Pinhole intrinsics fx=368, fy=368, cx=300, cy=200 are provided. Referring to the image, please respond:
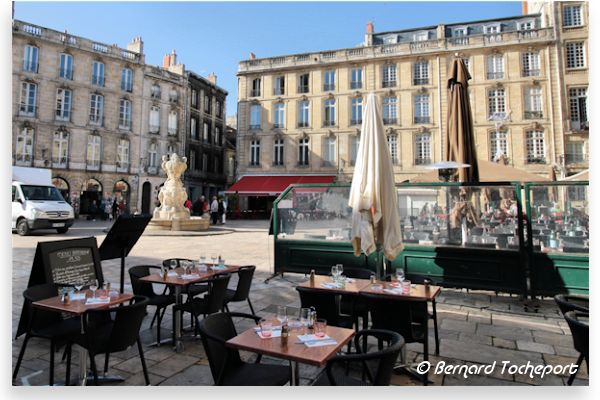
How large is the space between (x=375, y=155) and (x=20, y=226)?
1499cm

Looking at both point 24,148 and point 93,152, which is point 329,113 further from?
point 24,148

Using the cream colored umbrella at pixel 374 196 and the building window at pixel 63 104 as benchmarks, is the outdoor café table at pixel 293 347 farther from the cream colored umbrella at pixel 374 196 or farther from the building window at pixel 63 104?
the building window at pixel 63 104

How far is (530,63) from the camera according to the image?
77.0 feet

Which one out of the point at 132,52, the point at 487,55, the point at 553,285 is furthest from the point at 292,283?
the point at 132,52

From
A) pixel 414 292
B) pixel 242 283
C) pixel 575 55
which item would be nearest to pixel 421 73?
pixel 575 55

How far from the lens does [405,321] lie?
323cm

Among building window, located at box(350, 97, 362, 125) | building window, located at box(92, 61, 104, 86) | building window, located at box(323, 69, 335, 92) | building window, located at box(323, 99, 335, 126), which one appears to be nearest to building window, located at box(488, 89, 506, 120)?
building window, located at box(350, 97, 362, 125)

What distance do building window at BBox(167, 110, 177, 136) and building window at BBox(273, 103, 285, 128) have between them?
31.6ft

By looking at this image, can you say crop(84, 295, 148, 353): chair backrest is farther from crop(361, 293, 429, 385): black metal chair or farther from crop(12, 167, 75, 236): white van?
crop(12, 167, 75, 236): white van

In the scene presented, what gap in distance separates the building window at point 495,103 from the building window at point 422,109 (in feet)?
12.7

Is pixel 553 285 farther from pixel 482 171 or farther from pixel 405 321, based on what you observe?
pixel 482 171

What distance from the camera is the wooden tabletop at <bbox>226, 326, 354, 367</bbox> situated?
2.18 meters

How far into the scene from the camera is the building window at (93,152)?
2666 centimetres

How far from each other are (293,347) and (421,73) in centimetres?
2603
